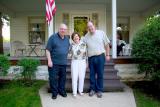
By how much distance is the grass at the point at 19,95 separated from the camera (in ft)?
26.5

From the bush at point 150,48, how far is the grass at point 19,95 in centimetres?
313

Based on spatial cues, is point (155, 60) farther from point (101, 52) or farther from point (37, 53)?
point (37, 53)

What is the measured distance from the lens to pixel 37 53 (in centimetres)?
1694

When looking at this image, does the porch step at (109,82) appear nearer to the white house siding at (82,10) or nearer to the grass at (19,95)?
the grass at (19,95)

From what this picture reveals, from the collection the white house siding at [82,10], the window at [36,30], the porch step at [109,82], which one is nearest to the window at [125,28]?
the white house siding at [82,10]

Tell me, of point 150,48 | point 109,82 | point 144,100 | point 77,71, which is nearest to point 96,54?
point 77,71

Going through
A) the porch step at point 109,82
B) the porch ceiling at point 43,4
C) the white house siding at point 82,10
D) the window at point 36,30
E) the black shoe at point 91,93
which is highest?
the porch ceiling at point 43,4

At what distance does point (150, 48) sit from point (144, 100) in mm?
1450

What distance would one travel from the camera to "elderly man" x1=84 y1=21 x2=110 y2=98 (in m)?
8.45

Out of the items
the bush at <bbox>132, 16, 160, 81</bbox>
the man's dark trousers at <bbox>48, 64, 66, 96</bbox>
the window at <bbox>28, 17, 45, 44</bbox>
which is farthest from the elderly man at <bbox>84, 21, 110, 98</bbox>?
the window at <bbox>28, 17, 45, 44</bbox>

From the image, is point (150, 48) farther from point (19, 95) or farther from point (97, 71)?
point (19, 95)

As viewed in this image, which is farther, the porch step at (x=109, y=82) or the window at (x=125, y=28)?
the window at (x=125, y=28)

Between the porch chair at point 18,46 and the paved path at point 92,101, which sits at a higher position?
the porch chair at point 18,46

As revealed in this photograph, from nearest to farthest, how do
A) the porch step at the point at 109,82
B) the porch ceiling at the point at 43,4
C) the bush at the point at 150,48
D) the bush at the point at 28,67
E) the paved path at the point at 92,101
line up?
the paved path at the point at 92,101 → the bush at the point at 150,48 → the porch step at the point at 109,82 → the bush at the point at 28,67 → the porch ceiling at the point at 43,4
